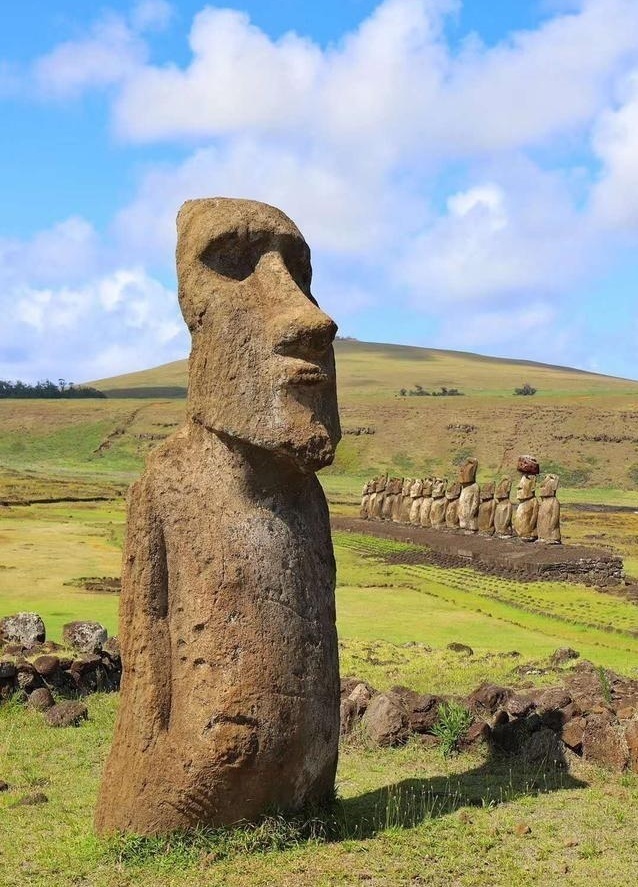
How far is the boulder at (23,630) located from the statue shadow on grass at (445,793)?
21.4 feet

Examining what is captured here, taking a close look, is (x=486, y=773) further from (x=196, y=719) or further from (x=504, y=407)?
(x=504, y=407)

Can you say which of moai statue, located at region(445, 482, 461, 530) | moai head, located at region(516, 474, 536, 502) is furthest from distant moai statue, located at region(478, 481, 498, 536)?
moai head, located at region(516, 474, 536, 502)

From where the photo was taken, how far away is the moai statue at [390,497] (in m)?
40.8

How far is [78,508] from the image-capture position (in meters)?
40.2

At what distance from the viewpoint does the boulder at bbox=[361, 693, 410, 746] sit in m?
8.64

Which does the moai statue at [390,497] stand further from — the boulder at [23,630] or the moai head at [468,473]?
the boulder at [23,630]

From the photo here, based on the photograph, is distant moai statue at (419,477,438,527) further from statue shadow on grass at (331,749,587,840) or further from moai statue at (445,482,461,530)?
statue shadow on grass at (331,749,587,840)

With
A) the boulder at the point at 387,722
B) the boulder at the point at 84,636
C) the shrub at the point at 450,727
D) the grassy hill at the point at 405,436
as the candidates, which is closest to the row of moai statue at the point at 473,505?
the boulder at the point at 84,636

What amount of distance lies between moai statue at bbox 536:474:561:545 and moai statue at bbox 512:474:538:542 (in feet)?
0.84

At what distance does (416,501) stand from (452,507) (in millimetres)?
3555

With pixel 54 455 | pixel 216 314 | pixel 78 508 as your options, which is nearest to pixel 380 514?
pixel 78 508

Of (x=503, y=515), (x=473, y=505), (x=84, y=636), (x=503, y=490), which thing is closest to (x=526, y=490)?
Answer: (x=503, y=515)

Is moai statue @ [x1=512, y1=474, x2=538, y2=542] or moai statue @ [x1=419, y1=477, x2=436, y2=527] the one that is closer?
moai statue @ [x1=512, y1=474, x2=538, y2=542]

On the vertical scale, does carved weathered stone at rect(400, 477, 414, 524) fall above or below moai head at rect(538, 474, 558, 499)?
below
